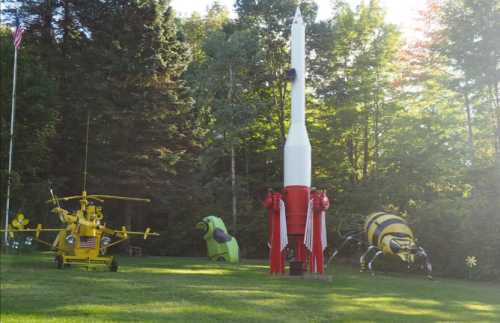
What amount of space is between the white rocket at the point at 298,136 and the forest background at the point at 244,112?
6.83 meters

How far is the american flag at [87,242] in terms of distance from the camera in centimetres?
1653

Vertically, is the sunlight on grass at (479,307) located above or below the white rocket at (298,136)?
below

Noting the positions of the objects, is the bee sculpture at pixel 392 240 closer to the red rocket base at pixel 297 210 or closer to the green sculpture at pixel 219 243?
the red rocket base at pixel 297 210

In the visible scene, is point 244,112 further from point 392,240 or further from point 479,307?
point 479,307

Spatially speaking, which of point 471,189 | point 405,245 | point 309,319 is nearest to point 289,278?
point 405,245

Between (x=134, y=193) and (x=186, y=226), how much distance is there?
12.9ft

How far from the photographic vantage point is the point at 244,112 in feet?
99.1

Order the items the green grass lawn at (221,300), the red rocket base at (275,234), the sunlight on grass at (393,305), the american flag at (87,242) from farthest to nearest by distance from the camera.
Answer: the red rocket base at (275,234)
the american flag at (87,242)
the sunlight on grass at (393,305)
the green grass lawn at (221,300)

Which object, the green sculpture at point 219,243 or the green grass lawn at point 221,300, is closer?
the green grass lawn at point 221,300

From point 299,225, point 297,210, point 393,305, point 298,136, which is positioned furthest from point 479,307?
point 298,136

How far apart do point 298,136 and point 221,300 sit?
29.2 feet

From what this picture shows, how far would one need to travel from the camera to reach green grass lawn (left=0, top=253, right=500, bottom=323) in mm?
8531

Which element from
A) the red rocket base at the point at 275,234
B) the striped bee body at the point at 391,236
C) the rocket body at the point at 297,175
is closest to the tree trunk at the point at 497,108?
the striped bee body at the point at 391,236

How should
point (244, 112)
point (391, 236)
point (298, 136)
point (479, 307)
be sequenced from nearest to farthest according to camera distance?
1. point (479, 307)
2. point (298, 136)
3. point (391, 236)
4. point (244, 112)
